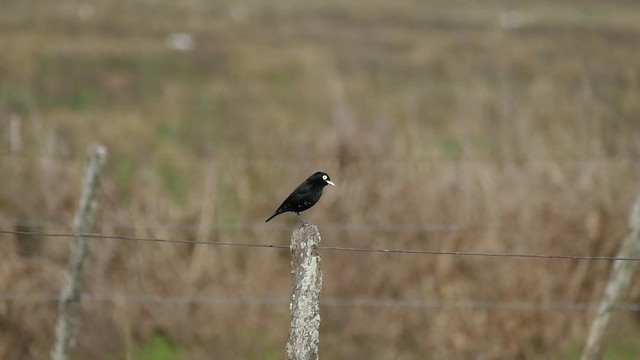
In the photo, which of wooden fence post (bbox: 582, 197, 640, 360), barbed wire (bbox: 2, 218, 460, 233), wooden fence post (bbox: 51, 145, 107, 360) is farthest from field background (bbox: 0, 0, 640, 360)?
wooden fence post (bbox: 582, 197, 640, 360)

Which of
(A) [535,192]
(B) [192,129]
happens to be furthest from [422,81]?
(A) [535,192]

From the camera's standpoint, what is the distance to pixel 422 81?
22672 millimetres

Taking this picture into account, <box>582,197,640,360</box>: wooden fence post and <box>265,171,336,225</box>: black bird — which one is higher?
<box>265,171,336,225</box>: black bird

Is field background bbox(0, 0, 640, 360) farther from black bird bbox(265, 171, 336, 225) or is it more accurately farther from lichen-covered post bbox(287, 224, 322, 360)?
lichen-covered post bbox(287, 224, 322, 360)

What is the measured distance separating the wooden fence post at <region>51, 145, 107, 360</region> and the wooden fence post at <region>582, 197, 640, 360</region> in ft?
12.3

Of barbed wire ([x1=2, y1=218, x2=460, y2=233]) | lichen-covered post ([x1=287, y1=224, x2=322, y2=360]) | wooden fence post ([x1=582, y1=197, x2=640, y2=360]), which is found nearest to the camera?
lichen-covered post ([x1=287, y1=224, x2=322, y2=360])

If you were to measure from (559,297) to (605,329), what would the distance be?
2384mm

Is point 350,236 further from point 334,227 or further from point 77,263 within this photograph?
point 77,263

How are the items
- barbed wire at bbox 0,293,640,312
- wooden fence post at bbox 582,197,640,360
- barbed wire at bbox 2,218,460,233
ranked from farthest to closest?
barbed wire at bbox 2,218,460,233, barbed wire at bbox 0,293,640,312, wooden fence post at bbox 582,197,640,360

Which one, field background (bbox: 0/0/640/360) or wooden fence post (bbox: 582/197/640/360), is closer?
wooden fence post (bbox: 582/197/640/360)

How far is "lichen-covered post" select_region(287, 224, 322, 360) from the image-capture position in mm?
4629

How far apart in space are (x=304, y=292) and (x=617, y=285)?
3.65 metres

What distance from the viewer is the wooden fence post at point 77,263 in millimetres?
7566

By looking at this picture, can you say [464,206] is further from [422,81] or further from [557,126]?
[422,81]
